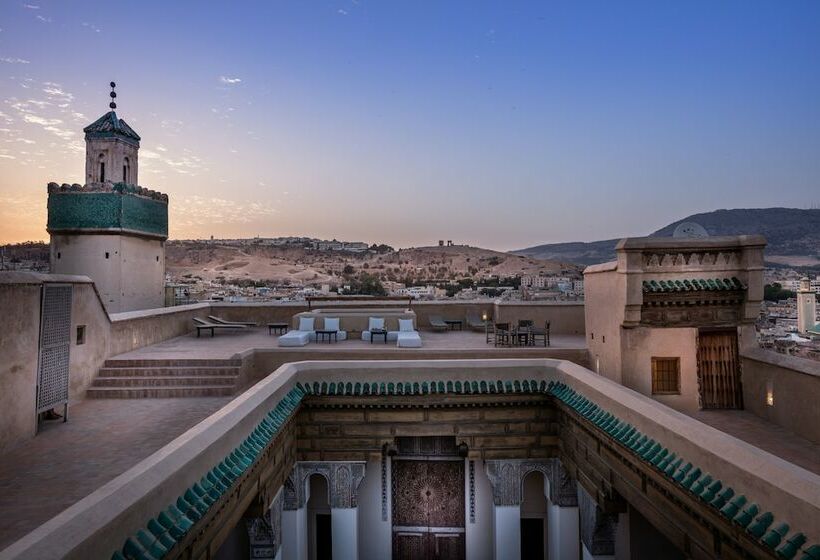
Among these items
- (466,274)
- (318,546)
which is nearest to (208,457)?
(318,546)

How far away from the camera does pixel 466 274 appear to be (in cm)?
6944

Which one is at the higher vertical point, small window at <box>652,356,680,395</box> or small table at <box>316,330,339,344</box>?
small table at <box>316,330,339,344</box>

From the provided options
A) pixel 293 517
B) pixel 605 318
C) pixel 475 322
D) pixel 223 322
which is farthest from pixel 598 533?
pixel 223 322

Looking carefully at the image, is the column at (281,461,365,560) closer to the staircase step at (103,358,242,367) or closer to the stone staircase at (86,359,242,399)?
the stone staircase at (86,359,242,399)

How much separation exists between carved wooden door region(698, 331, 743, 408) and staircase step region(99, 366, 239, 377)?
30.7 feet

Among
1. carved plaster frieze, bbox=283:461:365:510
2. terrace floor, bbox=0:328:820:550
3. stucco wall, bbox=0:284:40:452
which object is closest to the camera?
terrace floor, bbox=0:328:820:550

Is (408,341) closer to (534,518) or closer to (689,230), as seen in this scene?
(534,518)

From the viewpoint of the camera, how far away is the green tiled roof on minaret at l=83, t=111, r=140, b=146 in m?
18.9

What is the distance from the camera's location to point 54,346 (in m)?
7.37

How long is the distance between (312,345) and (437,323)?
175 inches

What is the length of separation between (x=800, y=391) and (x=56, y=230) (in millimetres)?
23502

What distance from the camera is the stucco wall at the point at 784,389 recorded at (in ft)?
23.1

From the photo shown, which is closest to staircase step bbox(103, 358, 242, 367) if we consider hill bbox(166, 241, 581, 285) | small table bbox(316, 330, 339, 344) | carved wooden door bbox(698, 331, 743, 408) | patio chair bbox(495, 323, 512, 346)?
small table bbox(316, 330, 339, 344)

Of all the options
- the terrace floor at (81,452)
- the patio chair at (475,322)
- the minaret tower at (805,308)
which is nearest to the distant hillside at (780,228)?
the minaret tower at (805,308)
